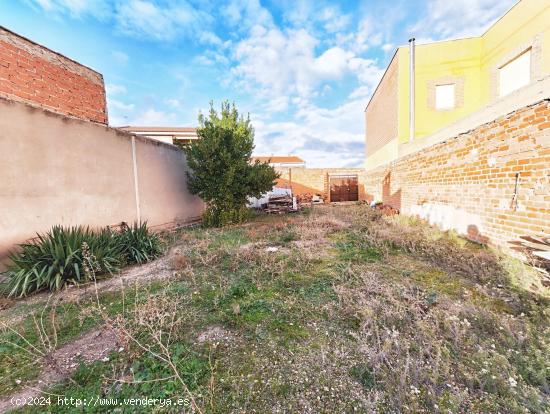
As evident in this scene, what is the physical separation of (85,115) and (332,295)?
28.5 ft

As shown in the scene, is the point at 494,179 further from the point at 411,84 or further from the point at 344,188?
the point at 344,188

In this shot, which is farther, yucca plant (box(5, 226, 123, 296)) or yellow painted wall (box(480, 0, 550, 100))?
yellow painted wall (box(480, 0, 550, 100))

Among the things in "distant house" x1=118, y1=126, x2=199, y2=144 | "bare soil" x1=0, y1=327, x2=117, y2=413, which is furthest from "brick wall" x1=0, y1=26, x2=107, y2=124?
"bare soil" x1=0, y1=327, x2=117, y2=413

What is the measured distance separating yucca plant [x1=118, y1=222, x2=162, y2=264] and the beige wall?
33.5ft

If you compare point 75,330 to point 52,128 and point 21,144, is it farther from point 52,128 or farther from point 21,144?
point 52,128

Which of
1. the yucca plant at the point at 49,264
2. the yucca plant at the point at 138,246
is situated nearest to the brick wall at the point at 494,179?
the yucca plant at the point at 49,264

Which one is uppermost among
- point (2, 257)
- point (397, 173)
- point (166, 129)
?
point (166, 129)

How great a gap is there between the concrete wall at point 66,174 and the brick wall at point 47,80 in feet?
5.07

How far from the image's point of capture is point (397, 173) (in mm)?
8508

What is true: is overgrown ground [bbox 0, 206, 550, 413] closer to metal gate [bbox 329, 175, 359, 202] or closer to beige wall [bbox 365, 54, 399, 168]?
beige wall [bbox 365, 54, 399, 168]

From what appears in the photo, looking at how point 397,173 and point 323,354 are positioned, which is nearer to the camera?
point 323,354

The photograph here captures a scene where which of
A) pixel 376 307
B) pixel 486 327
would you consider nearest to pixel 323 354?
pixel 376 307

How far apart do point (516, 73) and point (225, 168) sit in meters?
11.2

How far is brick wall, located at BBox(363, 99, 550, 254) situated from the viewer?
9.46ft
